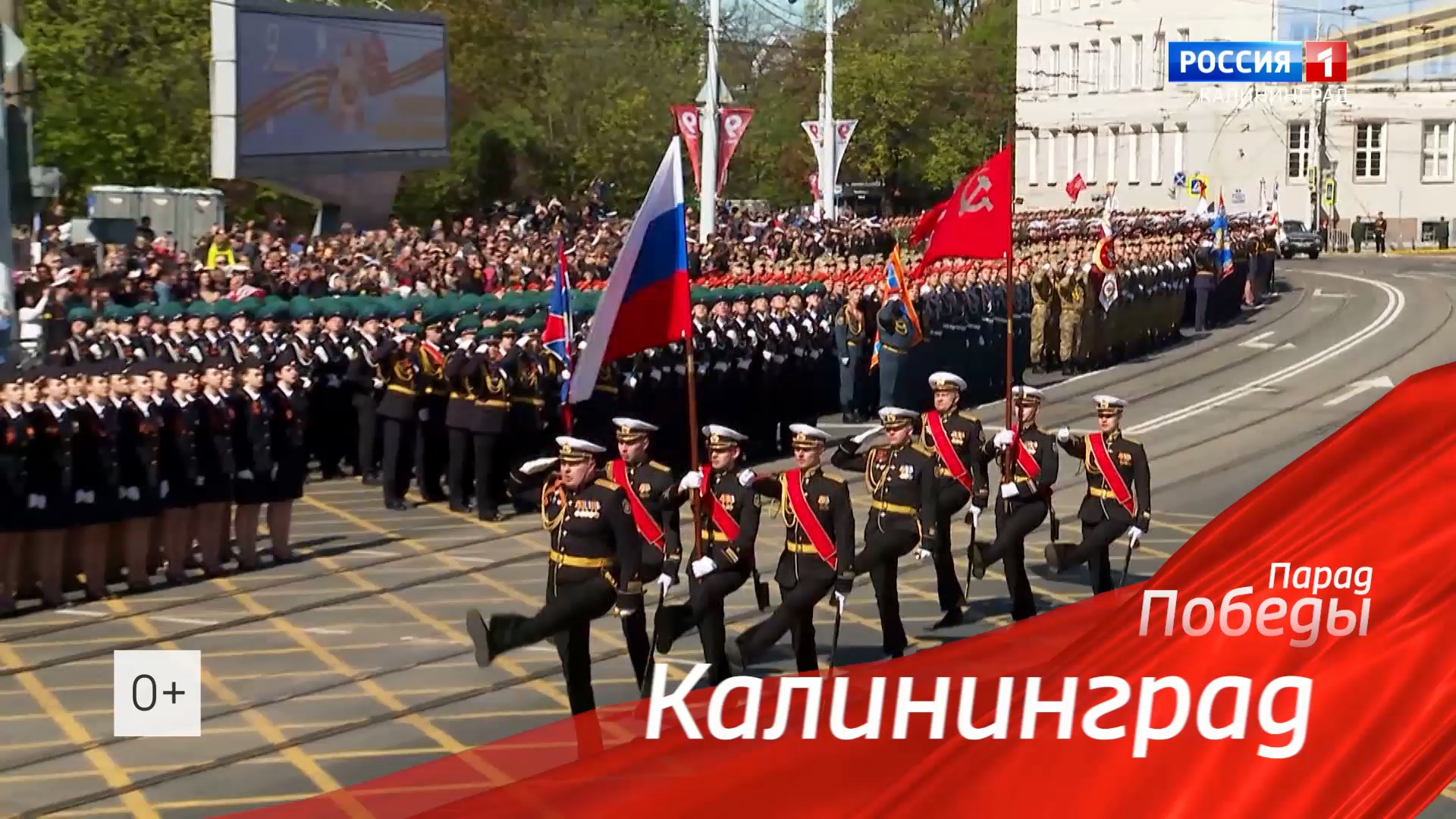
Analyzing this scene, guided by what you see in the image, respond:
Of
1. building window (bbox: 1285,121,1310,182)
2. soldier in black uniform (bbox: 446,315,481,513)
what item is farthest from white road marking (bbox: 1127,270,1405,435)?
building window (bbox: 1285,121,1310,182)

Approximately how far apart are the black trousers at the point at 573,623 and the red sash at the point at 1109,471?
17.9ft

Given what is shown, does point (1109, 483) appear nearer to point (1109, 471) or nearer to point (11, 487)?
point (1109, 471)

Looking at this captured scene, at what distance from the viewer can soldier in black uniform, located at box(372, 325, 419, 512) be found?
22.0 metres

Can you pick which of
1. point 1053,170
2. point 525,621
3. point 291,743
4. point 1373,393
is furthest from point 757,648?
point 1053,170

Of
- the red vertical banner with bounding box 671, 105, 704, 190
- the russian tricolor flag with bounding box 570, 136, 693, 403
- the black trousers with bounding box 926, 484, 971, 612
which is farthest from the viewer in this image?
the red vertical banner with bounding box 671, 105, 704, 190

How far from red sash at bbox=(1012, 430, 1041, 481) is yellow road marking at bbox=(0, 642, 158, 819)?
7383 mm

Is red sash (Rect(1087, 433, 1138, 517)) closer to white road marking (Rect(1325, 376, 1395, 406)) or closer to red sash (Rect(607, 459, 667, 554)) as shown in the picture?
red sash (Rect(607, 459, 667, 554))

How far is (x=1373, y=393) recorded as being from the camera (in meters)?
33.6

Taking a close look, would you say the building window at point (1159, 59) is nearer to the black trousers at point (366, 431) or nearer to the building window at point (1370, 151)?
the building window at point (1370, 151)

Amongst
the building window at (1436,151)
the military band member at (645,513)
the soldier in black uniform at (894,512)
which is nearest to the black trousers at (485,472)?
the soldier in black uniform at (894,512)

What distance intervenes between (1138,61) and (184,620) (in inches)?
2773

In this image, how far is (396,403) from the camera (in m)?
22.0

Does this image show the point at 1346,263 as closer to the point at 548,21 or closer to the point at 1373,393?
the point at 548,21

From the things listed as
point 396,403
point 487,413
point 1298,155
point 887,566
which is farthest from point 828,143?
point 1298,155
